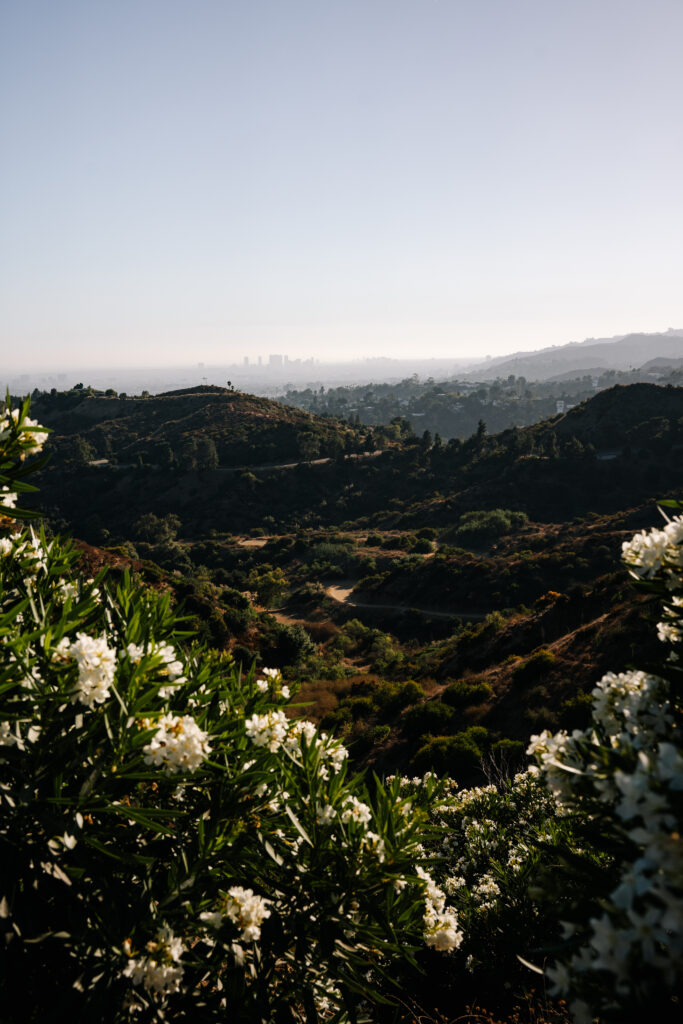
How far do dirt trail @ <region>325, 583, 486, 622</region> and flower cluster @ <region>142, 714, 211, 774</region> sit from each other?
3394 centimetres

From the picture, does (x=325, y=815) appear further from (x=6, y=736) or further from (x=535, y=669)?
(x=535, y=669)

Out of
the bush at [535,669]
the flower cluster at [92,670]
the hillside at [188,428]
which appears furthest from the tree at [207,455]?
the flower cluster at [92,670]

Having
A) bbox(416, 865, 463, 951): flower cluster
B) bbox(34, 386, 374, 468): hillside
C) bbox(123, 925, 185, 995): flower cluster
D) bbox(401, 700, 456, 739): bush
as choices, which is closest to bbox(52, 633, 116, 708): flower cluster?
bbox(123, 925, 185, 995): flower cluster

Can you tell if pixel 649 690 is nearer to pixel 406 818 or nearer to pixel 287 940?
pixel 406 818

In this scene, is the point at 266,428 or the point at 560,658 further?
the point at 266,428

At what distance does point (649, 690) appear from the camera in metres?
2.20

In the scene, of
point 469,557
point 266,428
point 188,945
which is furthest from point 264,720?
point 266,428

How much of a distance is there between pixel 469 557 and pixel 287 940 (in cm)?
4090

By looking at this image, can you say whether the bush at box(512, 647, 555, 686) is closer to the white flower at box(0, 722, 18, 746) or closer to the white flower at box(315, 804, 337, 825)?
the white flower at box(315, 804, 337, 825)

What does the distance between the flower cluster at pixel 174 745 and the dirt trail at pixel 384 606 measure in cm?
3394

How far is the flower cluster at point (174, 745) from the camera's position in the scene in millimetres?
2314

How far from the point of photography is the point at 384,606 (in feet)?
127

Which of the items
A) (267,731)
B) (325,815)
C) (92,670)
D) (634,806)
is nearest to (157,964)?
(325,815)

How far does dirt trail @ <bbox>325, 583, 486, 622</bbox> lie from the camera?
115 feet
